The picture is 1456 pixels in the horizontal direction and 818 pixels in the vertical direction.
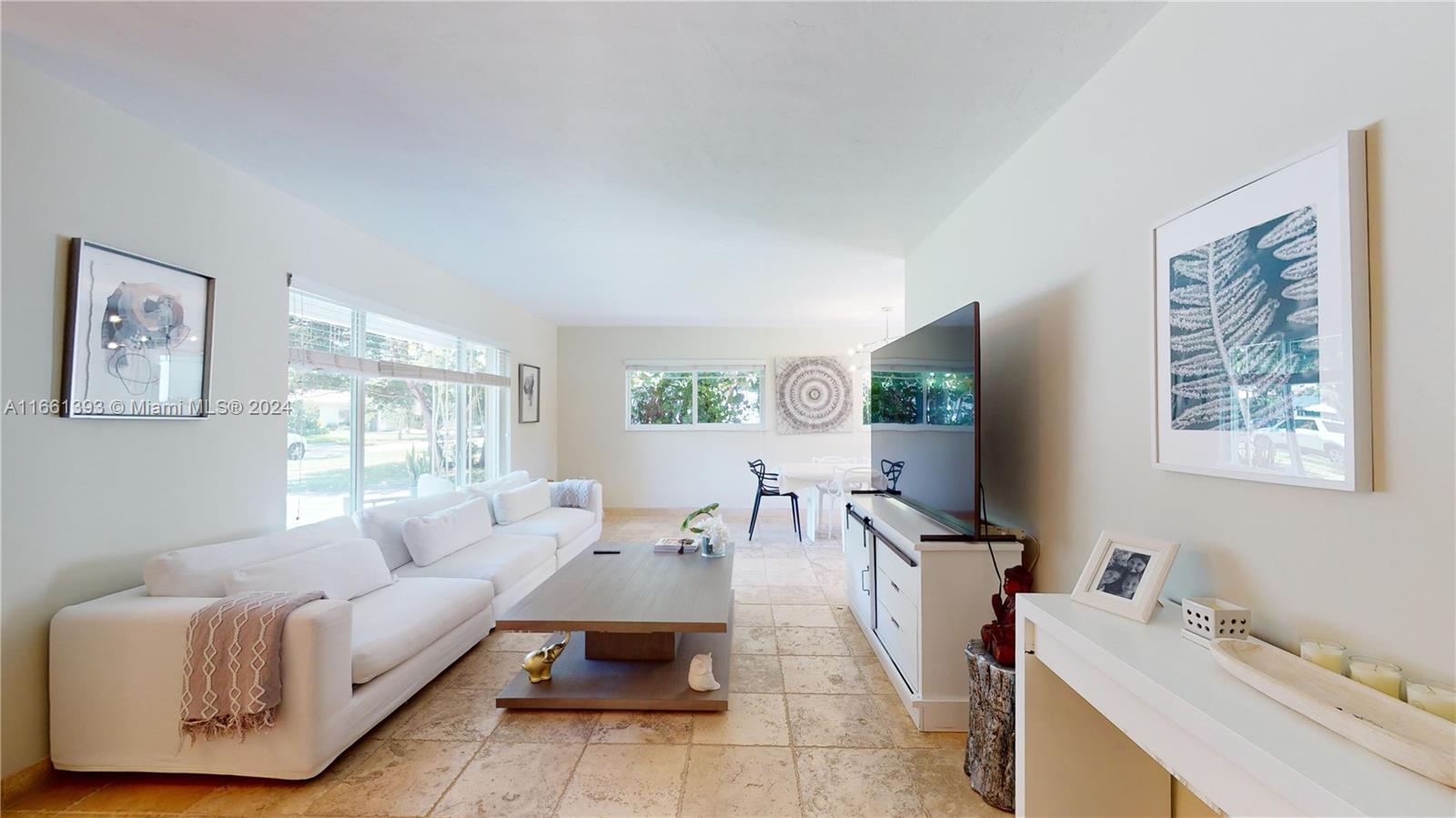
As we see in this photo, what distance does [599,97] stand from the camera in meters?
1.92

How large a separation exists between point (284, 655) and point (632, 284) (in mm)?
3550

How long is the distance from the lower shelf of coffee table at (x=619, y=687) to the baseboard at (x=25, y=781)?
1.42 metres

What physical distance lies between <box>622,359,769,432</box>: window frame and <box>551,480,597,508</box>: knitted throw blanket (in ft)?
6.48

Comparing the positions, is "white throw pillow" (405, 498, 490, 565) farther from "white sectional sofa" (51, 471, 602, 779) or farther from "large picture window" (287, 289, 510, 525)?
"white sectional sofa" (51, 471, 602, 779)

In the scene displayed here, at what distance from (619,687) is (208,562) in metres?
1.70

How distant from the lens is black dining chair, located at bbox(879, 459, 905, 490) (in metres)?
3.06

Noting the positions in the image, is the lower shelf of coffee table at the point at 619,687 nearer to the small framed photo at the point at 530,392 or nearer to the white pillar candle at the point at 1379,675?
the white pillar candle at the point at 1379,675

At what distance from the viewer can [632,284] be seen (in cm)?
474

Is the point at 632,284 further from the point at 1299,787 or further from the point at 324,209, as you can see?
the point at 1299,787

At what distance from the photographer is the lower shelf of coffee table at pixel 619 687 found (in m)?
2.33

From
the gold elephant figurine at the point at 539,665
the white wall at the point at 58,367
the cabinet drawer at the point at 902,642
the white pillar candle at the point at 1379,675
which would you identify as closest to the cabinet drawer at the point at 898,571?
the cabinet drawer at the point at 902,642

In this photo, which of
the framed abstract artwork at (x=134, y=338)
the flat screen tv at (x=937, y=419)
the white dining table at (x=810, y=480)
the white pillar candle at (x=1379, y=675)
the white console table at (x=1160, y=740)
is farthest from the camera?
the white dining table at (x=810, y=480)

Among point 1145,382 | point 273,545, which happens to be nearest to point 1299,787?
point 1145,382

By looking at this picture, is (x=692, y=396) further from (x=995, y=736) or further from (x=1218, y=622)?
(x=1218, y=622)
